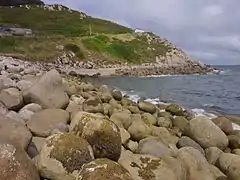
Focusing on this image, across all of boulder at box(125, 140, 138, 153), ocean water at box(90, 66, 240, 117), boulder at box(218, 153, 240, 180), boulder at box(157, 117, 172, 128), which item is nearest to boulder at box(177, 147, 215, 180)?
boulder at box(218, 153, 240, 180)

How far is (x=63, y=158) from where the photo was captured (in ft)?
23.2

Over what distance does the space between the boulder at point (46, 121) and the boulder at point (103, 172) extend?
3037mm

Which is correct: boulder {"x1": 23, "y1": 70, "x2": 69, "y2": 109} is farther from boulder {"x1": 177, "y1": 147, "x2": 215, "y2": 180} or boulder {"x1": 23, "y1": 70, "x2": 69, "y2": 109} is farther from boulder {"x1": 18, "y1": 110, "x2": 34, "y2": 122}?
boulder {"x1": 177, "y1": 147, "x2": 215, "y2": 180}

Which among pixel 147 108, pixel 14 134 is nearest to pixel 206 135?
pixel 147 108

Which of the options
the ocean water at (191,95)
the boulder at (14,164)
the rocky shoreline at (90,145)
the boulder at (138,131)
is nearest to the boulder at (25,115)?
the rocky shoreline at (90,145)

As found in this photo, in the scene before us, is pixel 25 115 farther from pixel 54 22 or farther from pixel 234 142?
pixel 54 22

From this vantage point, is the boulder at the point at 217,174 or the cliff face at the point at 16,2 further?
the cliff face at the point at 16,2

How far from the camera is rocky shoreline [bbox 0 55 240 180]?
253 inches

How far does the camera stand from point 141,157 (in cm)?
821

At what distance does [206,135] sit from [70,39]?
219 feet

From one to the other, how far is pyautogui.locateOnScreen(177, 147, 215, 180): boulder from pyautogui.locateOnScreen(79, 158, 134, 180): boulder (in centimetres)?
270

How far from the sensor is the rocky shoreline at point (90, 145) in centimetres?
644

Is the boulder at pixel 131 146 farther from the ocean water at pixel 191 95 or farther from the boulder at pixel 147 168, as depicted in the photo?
the ocean water at pixel 191 95

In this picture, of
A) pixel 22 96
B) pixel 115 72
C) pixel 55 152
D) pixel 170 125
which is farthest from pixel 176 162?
pixel 115 72
